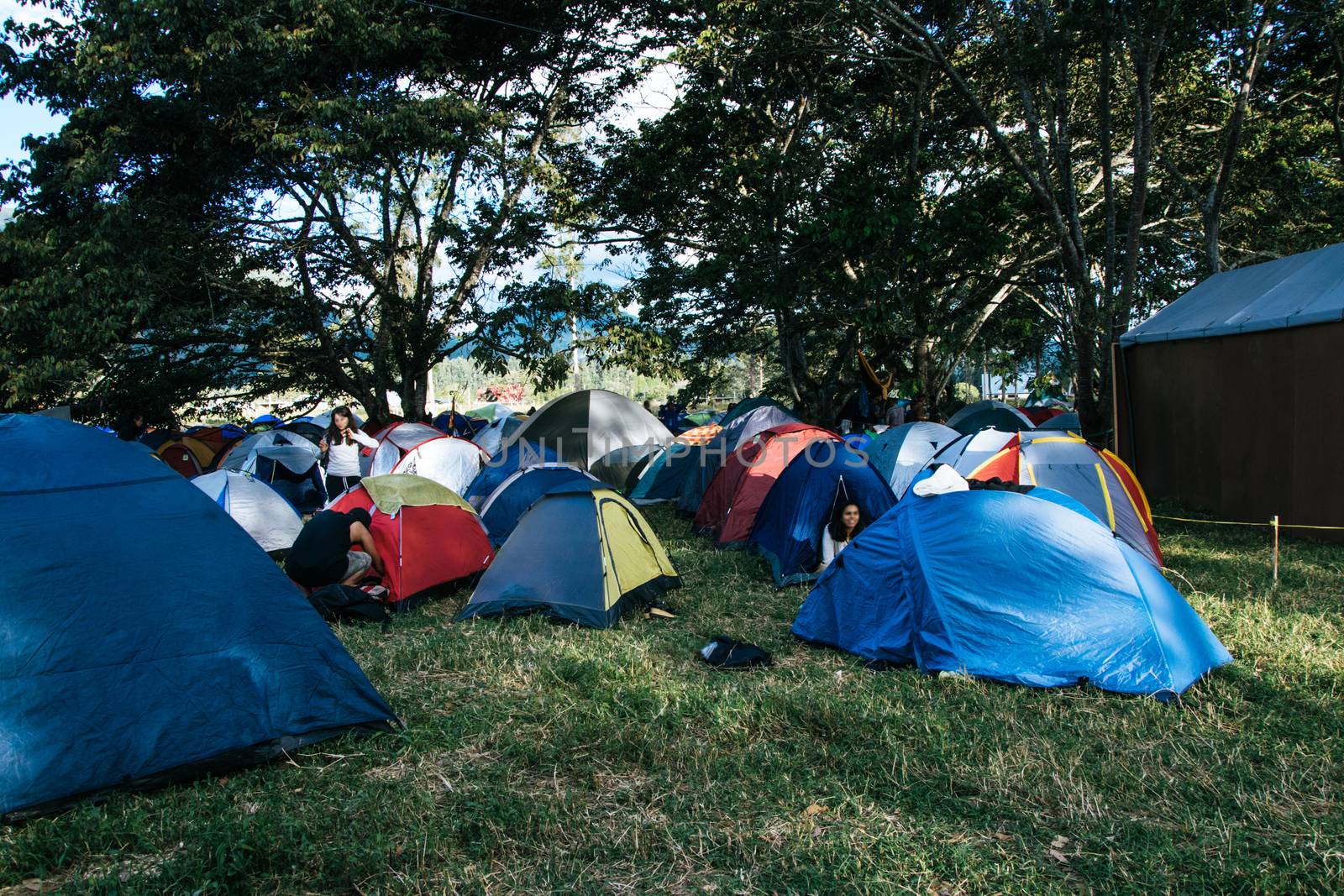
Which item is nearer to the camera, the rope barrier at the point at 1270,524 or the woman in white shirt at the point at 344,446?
the rope barrier at the point at 1270,524

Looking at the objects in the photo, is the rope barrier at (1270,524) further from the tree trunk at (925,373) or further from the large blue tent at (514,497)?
the large blue tent at (514,497)

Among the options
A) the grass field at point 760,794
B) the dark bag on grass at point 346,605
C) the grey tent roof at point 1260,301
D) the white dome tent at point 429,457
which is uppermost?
the grey tent roof at point 1260,301

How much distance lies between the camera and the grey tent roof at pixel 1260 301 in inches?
341

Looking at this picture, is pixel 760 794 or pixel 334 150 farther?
pixel 334 150

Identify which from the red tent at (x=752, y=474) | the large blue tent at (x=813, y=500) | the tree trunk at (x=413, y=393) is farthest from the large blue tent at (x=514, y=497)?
the tree trunk at (x=413, y=393)

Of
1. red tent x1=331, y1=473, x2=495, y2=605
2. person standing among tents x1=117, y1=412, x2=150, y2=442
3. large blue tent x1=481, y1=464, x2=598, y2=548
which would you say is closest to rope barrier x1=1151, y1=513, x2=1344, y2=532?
large blue tent x1=481, y1=464, x2=598, y2=548

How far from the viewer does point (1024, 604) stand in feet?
15.8

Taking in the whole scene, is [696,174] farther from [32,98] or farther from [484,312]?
[32,98]

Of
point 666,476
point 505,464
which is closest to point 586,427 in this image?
point 666,476

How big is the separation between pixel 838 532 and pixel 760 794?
418 centimetres

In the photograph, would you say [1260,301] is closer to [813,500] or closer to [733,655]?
[813,500]

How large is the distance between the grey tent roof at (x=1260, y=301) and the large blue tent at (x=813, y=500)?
484 centimetres

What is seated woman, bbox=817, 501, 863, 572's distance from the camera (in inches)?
293

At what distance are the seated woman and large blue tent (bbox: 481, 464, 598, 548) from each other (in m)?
2.82
